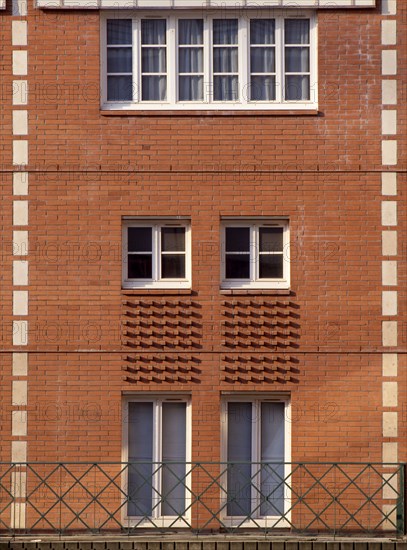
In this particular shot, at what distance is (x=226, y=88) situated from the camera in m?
16.5

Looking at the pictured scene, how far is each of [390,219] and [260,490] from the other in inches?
166

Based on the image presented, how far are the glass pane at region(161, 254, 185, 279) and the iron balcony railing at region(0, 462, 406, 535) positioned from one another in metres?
2.65

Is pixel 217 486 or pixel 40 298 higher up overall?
pixel 40 298

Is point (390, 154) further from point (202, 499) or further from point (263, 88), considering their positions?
point (202, 499)

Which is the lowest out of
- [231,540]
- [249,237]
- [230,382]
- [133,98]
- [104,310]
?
[231,540]

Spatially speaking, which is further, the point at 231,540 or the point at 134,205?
the point at 134,205

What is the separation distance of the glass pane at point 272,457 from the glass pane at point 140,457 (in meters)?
1.58

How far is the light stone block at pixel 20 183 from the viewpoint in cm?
1623

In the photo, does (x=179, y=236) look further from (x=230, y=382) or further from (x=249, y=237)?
(x=230, y=382)

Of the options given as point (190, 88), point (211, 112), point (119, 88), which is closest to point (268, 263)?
point (211, 112)

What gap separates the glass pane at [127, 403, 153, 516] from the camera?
53.0ft

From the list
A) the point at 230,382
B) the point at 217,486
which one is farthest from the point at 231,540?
the point at 230,382

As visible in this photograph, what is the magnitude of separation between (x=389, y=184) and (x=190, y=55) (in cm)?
339

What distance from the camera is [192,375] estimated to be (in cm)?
1614
